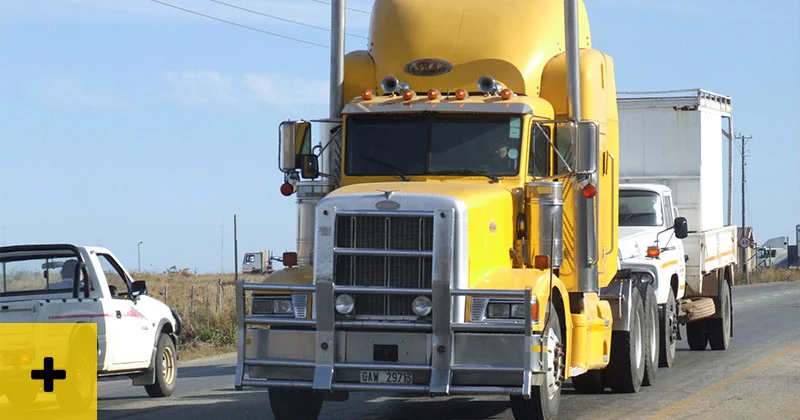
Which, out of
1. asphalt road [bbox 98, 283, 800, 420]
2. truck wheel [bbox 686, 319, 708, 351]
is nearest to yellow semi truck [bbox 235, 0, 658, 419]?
asphalt road [bbox 98, 283, 800, 420]

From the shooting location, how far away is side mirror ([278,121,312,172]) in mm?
13969

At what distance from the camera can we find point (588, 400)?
15695 mm

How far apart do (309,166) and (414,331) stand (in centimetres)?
296

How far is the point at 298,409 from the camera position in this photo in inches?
512

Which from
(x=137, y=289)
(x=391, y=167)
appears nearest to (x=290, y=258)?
(x=391, y=167)

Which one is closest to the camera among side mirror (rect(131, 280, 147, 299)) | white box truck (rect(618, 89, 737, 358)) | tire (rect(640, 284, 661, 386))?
side mirror (rect(131, 280, 147, 299))

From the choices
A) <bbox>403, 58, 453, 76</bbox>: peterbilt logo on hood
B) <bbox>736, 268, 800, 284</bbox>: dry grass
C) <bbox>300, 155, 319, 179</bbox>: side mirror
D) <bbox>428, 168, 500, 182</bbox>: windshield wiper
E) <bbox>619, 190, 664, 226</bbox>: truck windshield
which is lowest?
<bbox>736, 268, 800, 284</bbox>: dry grass

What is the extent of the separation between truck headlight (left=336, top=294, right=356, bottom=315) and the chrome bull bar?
0.07 metres

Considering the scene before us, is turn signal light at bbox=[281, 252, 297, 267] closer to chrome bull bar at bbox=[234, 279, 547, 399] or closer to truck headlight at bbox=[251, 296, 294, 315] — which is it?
truck headlight at bbox=[251, 296, 294, 315]

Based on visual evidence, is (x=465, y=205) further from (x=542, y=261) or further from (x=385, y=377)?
(x=385, y=377)

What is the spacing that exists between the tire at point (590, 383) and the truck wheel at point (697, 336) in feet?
22.0

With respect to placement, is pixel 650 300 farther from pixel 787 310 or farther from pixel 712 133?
pixel 787 310
